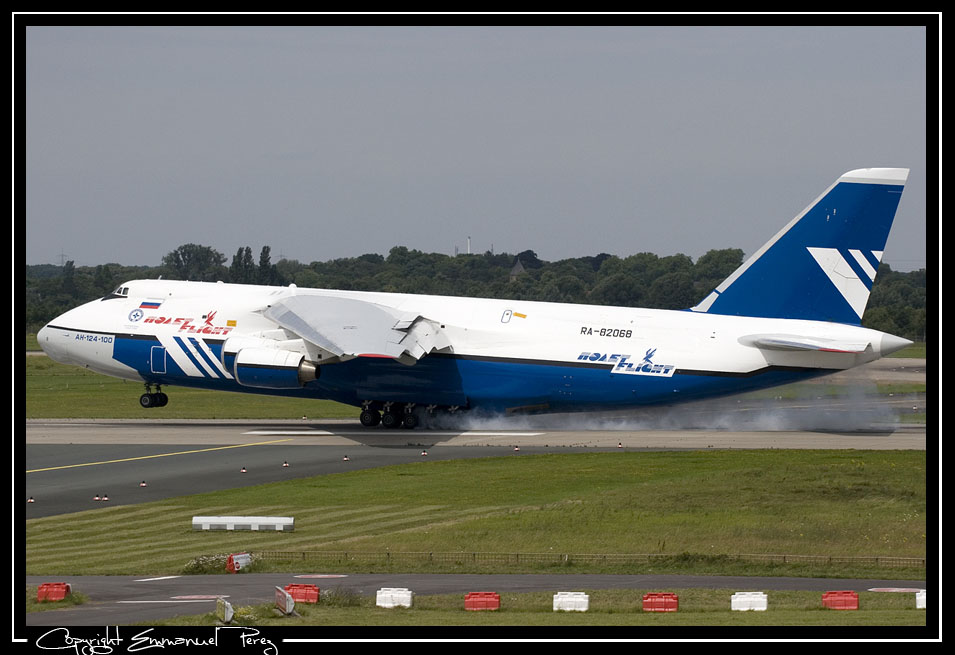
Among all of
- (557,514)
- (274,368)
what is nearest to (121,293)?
(274,368)

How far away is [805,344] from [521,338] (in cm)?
1012

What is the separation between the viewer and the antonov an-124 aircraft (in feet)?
137

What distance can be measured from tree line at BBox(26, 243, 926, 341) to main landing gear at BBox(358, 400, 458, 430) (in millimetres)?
66420

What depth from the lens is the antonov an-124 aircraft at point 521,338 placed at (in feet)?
137

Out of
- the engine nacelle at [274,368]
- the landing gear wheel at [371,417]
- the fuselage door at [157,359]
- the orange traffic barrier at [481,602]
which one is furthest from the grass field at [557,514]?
the fuselage door at [157,359]

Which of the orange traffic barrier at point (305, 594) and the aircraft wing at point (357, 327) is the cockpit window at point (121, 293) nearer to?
the aircraft wing at point (357, 327)

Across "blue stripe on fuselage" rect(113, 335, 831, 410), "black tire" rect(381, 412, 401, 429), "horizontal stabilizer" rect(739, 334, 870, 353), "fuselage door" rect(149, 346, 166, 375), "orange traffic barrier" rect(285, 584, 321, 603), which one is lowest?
"orange traffic barrier" rect(285, 584, 321, 603)

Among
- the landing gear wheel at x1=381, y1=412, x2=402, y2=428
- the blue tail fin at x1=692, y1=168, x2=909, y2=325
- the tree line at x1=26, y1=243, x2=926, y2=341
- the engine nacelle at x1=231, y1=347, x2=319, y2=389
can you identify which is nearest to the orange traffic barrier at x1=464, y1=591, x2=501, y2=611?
the blue tail fin at x1=692, y1=168, x2=909, y2=325

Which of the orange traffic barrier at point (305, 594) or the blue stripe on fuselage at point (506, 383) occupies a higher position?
the blue stripe on fuselage at point (506, 383)

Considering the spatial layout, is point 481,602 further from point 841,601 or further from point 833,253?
→ point 833,253

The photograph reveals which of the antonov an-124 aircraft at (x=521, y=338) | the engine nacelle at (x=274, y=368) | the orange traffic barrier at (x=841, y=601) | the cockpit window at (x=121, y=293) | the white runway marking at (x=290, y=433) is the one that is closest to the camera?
the orange traffic barrier at (x=841, y=601)

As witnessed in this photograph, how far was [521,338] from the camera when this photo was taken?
44.8m

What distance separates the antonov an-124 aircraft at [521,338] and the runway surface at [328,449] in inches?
74.2

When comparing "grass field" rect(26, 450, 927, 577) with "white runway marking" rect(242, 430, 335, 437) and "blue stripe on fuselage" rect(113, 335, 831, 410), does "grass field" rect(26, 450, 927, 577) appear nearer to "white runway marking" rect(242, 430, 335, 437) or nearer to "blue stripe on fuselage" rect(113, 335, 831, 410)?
"blue stripe on fuselage" rect(113, 335, 831, 410)
